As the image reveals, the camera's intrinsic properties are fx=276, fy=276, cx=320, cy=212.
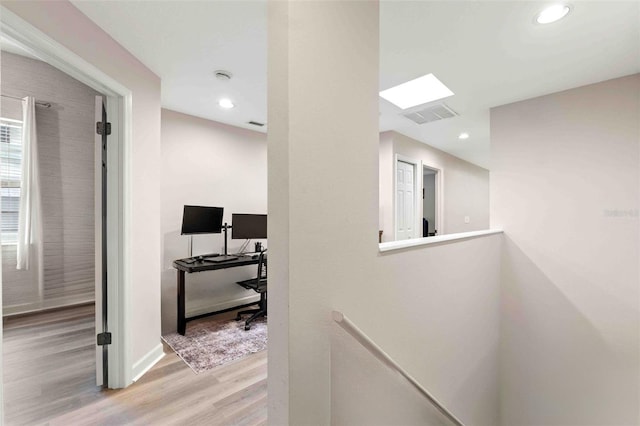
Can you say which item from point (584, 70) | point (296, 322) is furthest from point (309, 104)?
point (584, 70)

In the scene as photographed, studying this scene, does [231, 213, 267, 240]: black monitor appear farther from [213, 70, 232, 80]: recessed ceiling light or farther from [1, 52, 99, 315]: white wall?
[1, 52, 99, 315]: white wall

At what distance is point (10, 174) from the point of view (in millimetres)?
3188

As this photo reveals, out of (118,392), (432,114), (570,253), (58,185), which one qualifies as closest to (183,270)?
(118,392)

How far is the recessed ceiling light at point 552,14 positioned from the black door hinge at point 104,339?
12.1 feet

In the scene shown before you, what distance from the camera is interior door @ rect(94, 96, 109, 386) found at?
6.87 ft

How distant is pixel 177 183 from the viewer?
3398mm

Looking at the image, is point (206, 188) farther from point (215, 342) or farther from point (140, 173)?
point (215, 342)

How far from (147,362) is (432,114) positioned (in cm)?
391

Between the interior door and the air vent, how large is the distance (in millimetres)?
3119

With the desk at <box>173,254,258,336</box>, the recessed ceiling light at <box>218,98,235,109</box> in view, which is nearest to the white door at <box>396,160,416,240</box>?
the recessed ceiling light at <box>218,98,235,109</box>

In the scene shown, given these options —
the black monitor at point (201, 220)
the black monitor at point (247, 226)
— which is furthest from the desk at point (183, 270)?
the black monitor at point (247, 226)

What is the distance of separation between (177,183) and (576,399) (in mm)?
4825

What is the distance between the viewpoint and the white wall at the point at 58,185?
3.20 meters

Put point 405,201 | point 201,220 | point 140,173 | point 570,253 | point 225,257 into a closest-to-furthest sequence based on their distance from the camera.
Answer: point 140,173 → point 570,253 → point 201,220 → point 225,257 → point 405,201
